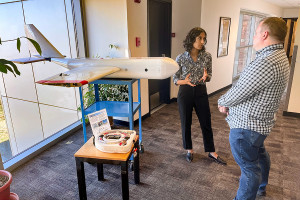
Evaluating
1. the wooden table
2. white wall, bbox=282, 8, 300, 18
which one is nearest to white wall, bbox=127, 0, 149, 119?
the wooden table

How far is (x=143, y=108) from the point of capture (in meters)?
3.81

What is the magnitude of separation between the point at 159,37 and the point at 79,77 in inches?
103

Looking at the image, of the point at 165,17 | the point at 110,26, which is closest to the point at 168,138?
the point at 110,26

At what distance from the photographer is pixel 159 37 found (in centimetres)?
427

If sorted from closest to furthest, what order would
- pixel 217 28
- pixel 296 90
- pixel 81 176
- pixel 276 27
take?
1. pixel 276 27
2. pixel 81 176
3. pixel 296 90
4. pixel 217 28

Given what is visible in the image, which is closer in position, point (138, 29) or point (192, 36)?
point (192, 36)

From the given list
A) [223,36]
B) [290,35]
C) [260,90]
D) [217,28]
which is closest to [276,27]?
[260,90]

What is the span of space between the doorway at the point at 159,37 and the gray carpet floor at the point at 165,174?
4.63ft

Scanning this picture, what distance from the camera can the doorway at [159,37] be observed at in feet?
13.0

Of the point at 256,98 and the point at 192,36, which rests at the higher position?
the point at 192,36

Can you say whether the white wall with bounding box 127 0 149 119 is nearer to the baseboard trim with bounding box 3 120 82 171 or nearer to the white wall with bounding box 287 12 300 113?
the baseboard trim with bounding box 3 120 82 171

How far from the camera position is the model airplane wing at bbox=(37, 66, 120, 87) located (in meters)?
1.83

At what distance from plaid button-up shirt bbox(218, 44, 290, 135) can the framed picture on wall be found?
379 cm

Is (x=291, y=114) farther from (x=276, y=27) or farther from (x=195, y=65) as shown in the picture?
(x=276, y=27)
